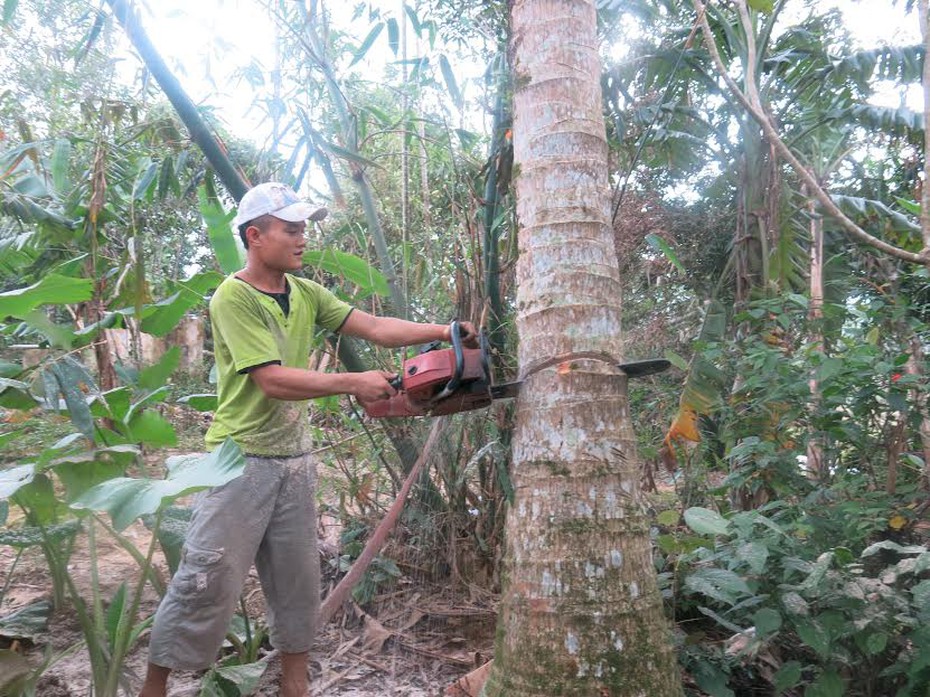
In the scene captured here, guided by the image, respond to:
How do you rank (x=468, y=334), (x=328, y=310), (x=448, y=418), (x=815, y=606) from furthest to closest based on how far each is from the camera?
(x=448, y=418)
(x=328, y=310)
(x=468, y=334)
(x=815, y=606)

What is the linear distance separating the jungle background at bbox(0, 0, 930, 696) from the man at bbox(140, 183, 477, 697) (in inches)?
7.4

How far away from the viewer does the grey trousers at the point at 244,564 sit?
2.24 metres

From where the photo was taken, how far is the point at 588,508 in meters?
1.91

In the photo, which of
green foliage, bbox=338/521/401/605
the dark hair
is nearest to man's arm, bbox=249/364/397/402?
the dark hair

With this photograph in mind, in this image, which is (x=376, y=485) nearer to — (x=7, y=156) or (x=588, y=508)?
(x=588, y=508)

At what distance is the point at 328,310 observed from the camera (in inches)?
105

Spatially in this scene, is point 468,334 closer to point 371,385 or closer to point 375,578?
point 371,385

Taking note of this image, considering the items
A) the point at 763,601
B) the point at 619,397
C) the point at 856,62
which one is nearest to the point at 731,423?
the point at 763,601

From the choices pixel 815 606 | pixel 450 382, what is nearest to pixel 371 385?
pixel 450 382

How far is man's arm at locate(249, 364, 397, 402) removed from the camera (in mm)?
2170

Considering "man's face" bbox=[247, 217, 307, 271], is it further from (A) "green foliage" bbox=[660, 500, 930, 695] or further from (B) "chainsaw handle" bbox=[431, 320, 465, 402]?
(A) "green foliage" bbox=[660, 500, 930, 695]

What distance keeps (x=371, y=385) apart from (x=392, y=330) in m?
0.45

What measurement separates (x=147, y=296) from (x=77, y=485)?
1.19m

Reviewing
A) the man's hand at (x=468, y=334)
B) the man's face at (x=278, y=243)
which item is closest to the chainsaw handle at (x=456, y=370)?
the man's hand at (x=468, y=334)
